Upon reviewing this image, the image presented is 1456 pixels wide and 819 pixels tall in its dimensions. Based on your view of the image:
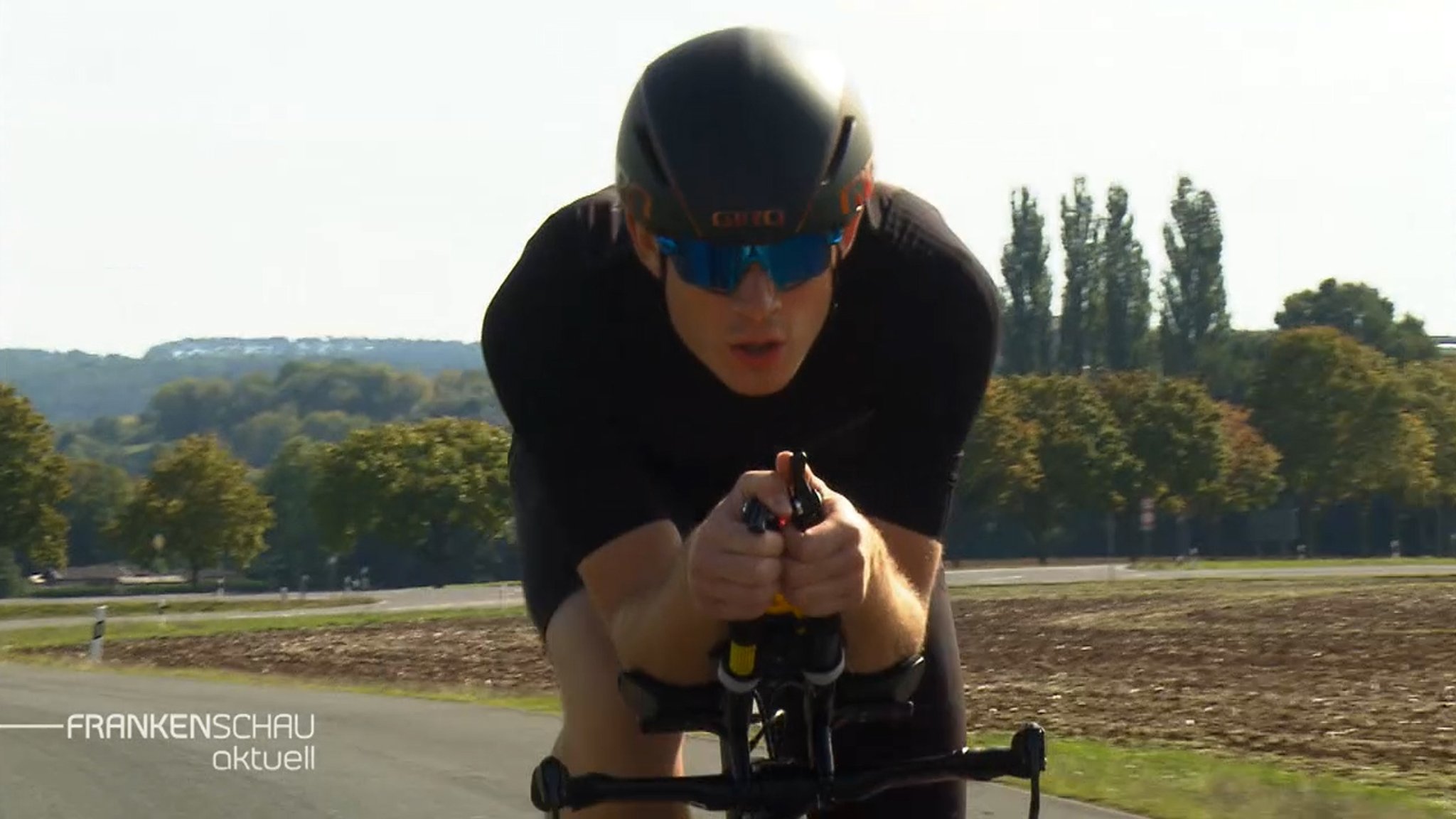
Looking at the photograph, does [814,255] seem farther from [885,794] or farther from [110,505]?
[110,505]

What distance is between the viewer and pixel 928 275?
137 inches

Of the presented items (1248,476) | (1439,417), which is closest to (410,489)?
(1248,476)

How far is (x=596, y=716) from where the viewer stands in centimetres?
353

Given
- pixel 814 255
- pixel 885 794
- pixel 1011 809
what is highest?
pixel 814 255

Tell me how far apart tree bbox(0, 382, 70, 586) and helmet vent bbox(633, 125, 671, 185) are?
76.0 meters

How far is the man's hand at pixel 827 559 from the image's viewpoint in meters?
A: 2.69

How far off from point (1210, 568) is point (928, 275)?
234 ft

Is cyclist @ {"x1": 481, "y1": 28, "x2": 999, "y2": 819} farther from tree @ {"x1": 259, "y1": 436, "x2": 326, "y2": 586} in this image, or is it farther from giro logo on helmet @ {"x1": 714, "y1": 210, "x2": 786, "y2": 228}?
tree @ {"x1": 259, "y1": 436, "x2": 326, "y2": 586}

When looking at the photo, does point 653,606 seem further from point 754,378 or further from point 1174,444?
point 1174,444

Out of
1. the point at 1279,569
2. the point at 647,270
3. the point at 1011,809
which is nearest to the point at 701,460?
the point at 647,270

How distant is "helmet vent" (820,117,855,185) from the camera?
296 centimetres

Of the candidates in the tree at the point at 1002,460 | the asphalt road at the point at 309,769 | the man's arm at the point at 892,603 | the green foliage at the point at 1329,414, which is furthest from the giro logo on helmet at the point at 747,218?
the green foliage at the point at 1329,414

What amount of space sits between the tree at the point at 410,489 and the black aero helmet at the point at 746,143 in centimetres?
9054

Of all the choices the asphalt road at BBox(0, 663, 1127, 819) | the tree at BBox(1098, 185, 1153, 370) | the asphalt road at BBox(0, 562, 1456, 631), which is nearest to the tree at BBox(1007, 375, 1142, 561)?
the asphalt road at BBox(0, 562, 1456, 631)
